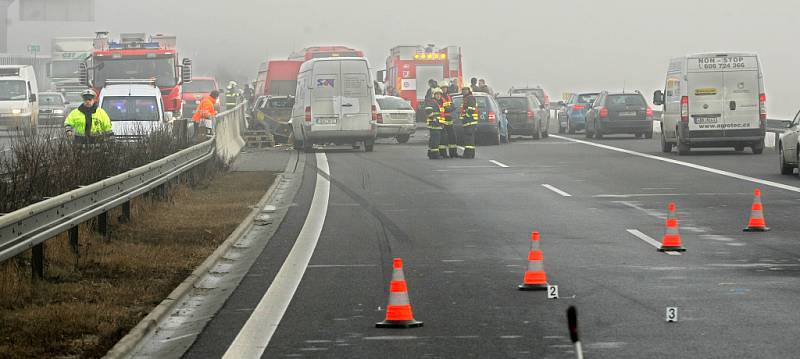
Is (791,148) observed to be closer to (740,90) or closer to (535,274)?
(740,90)

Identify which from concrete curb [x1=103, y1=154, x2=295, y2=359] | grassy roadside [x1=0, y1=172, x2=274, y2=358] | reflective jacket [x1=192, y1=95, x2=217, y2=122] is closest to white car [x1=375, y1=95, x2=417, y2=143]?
reflective jacket [x1=192, y1=95, x2=217, y2=122]

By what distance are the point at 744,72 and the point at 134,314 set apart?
81.3 feet

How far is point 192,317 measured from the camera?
10586mm

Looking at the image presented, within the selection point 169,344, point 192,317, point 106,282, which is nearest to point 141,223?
point 106,282

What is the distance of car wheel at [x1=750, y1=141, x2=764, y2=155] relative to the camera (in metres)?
33.9

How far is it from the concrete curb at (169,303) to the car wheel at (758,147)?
1909 cm

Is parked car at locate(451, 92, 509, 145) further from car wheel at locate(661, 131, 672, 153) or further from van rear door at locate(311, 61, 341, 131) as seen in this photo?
car wheel at locate(661, 131, 672, 153)

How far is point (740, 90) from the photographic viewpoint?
33031mm

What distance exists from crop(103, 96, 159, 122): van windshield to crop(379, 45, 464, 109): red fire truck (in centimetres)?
2419

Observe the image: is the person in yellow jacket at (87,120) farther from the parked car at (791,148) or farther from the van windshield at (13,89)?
the van windshield at (13,89)

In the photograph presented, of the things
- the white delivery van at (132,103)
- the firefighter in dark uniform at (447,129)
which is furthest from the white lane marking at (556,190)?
the white delivery van at (132,103)

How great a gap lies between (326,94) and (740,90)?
407 inches

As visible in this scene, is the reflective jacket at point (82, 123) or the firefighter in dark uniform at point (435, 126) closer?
the reflective jacket at point (82, 123)

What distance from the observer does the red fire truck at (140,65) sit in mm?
43500
